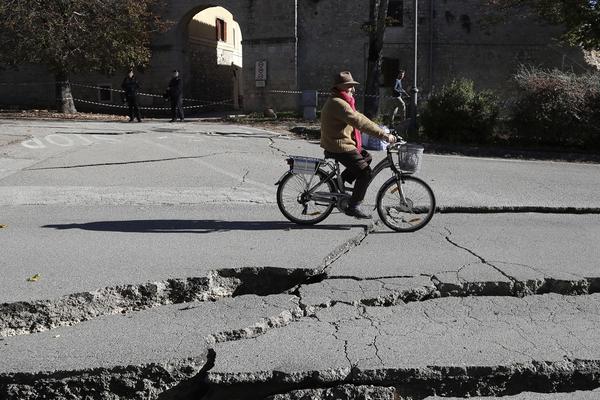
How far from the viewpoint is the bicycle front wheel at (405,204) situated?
7641 millimetres

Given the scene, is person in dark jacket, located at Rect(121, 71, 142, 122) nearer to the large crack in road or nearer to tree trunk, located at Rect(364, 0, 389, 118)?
tree trunk, located at Rect(364, 0, 389, 118)

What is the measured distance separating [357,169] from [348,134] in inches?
17.0

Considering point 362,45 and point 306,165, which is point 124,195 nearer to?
point 306,165

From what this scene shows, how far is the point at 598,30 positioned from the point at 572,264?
13343 mm

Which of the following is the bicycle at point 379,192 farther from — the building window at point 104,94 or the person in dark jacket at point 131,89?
the building window at point 104,94

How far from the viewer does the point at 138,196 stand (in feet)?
32.0

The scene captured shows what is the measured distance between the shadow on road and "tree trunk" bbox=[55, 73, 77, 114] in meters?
20.7

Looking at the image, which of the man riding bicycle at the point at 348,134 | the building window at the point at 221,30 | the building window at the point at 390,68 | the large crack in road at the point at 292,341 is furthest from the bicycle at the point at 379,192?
the building window at the point at 221,30

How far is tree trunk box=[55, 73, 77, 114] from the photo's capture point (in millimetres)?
26594

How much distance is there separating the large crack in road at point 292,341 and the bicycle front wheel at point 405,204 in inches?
72.1

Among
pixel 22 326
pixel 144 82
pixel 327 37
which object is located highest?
pixel 327 37

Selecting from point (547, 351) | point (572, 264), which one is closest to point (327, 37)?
point (572, 264)

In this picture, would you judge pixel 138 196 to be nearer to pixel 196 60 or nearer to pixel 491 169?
pixel 491 169

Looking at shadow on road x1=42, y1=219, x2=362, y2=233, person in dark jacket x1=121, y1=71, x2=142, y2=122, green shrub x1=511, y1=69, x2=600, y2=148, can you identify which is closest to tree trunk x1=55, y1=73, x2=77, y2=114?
person in dark jacket x1=121, y1=71, x2=142, y2=122
